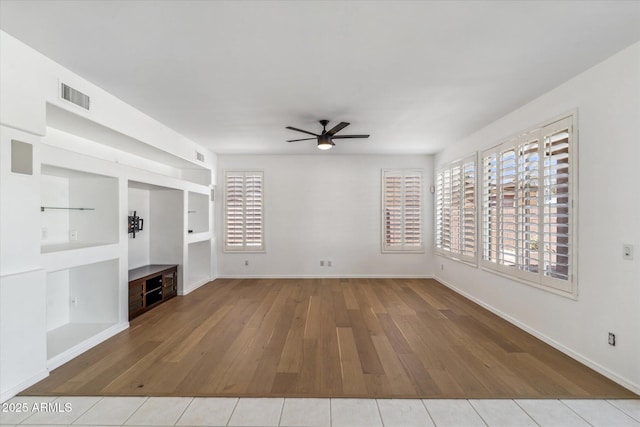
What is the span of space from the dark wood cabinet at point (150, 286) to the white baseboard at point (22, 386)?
1403mm

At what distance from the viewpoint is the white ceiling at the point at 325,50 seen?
1999mm

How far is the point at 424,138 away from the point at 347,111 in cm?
200

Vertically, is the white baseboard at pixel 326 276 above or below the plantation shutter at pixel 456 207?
below

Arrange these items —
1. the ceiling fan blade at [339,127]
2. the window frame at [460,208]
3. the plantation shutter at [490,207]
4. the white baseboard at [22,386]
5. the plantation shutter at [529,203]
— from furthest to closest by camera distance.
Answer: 1. the window frame at [460,208]
2. the plantation shutter at [490,207]
3. the ceiling fan blade at [339,127]
4. the plantation shutter at [529,203]
5. the white baseboard at [22,386]

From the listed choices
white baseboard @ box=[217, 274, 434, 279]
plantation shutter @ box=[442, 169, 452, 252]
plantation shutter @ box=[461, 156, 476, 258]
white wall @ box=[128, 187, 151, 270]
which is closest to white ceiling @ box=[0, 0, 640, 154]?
plantation shutter @ box=[461, 156, 476, 258]

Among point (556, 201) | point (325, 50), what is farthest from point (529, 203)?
point (325, 50)

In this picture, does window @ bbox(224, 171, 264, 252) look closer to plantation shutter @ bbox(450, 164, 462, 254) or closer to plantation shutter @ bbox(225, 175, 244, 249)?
plantation shutter @ bbox(225, 175, 244, 249)

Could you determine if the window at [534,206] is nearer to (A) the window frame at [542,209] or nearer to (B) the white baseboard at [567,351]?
(A) the window frame at [542,209]

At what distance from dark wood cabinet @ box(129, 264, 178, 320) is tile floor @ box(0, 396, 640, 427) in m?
1.80

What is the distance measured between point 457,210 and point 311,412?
4.41 meters

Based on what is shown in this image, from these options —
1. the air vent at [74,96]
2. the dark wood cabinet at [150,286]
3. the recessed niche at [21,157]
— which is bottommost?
the dark wood cabinet at [150,286]

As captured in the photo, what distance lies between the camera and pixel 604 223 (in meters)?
2.64

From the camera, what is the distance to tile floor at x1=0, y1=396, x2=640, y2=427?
6.62 feet

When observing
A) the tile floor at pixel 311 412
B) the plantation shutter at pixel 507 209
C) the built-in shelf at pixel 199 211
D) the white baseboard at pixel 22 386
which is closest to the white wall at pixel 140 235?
the built-in shelf at pixel 199 211
